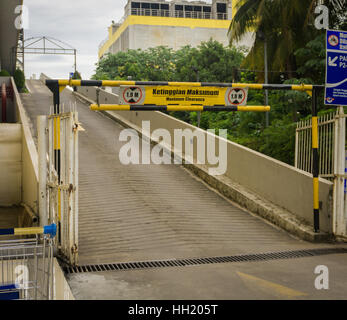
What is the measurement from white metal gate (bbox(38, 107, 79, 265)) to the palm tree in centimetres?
1291

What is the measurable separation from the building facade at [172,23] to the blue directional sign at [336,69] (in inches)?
2249

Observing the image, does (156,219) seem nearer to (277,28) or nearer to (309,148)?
(309,148)

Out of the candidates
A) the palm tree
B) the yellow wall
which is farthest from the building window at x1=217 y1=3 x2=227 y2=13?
the palm tree

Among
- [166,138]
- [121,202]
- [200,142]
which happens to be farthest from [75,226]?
[166,138]

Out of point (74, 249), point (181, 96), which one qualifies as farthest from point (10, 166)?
point (74, 249)

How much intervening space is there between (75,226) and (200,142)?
28.5ft

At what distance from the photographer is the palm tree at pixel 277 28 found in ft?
62.1

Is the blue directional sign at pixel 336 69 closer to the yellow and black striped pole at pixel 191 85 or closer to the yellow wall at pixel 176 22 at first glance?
the yellow and black striped pole at pixel 191 85

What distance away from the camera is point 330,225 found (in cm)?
973

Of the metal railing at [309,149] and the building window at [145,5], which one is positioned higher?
the building window at [145,5]

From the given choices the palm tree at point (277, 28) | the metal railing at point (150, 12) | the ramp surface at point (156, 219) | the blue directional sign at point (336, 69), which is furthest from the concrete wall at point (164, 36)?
the blue directional sign at point (336, 69)

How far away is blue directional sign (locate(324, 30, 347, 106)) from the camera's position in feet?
30.5

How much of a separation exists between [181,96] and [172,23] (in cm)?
5965

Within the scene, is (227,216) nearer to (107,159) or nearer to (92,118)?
(107,159)
